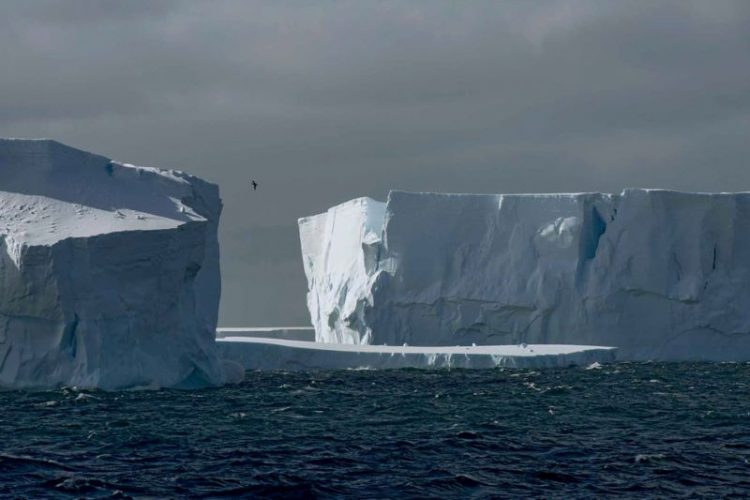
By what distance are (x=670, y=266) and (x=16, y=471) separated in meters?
22.0

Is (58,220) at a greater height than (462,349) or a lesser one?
greater

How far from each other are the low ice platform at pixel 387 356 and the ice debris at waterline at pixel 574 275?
288 centimetres

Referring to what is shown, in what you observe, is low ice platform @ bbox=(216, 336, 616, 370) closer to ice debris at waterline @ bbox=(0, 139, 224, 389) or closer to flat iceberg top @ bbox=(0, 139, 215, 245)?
ice debris at waterline @ bbox=(0, 139, 224, 389)

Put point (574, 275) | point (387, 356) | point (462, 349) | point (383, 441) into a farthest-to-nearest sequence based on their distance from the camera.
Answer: point (574, 275) → point (462, 349) → point (387, 356) → point (383, 441)

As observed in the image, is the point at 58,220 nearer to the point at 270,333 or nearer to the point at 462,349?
the point at 462,349

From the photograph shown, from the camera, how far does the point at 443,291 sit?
1196 inches

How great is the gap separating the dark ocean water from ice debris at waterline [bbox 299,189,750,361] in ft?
26.7

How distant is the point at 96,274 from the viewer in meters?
19.7

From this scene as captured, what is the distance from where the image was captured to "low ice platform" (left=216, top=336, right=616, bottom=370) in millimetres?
25750

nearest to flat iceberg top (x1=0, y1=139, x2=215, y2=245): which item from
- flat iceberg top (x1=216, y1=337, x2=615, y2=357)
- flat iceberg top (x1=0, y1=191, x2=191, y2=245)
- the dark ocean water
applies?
flat iceberg top (x1=0, y1=191, x2=191, y2=245)

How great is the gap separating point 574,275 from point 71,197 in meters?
14.0

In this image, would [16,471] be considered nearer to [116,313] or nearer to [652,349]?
[116,313]

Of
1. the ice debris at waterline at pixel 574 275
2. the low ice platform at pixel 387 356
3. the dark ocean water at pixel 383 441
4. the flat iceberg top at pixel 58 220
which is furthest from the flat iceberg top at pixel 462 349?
the flat iceberg top at pixel 58 220

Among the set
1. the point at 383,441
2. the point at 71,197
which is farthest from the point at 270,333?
the point at 383,441
